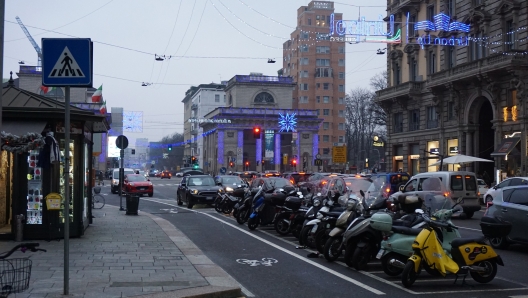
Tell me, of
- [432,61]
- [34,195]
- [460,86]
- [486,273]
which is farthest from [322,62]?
[486,273]

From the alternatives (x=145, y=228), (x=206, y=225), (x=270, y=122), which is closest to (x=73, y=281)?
(x=145, y=228)

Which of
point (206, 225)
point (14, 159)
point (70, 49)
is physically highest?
point (70, 49)

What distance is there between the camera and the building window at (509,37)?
38438 mm

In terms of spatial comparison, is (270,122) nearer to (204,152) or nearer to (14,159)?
(204,152)

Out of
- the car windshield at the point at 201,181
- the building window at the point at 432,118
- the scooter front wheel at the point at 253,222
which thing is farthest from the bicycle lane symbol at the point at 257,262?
the building window at the point at 432,118

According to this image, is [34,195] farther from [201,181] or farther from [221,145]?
[221,145]

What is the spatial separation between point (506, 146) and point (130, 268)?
31.7 meters

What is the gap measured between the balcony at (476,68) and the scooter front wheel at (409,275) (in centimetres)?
3002

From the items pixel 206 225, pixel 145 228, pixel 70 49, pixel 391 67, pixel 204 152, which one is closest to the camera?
pixel 70 49

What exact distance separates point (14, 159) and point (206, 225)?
7.63m

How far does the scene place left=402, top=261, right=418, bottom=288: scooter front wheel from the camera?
998 centimetres

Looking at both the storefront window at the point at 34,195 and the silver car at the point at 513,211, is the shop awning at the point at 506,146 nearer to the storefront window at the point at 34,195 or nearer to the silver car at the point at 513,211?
the silver car at the point at 513,211

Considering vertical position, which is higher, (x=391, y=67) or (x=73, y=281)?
(x=391, y=67)

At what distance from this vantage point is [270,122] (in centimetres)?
9475
